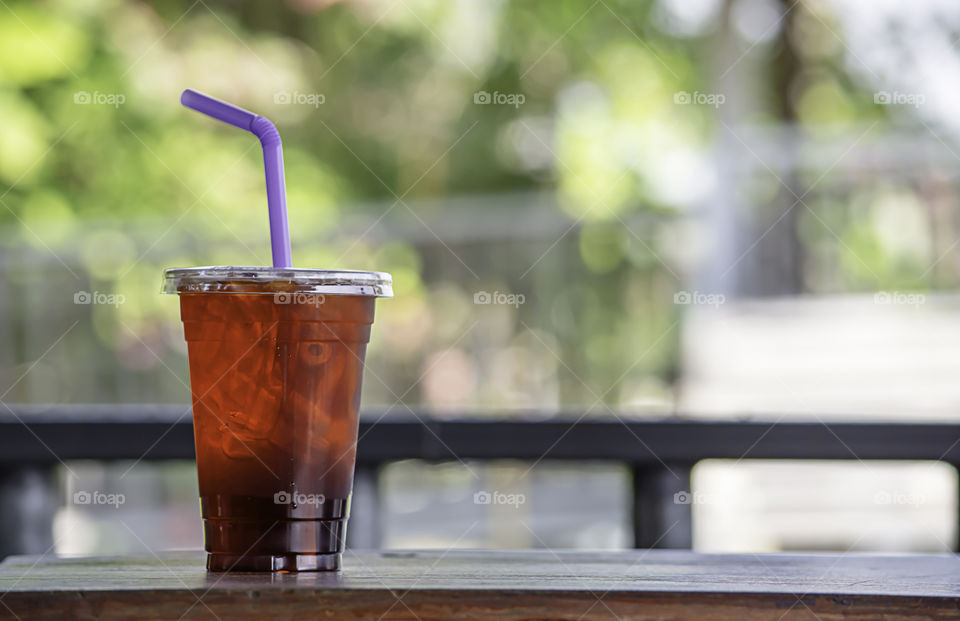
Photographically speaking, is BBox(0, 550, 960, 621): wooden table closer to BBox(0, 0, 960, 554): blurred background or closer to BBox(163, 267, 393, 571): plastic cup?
BBox(163, 267, 393, 571): plastic cup

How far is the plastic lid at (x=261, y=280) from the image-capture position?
0.81 metres

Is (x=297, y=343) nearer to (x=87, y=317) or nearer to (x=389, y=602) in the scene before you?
(x=389, y=602)

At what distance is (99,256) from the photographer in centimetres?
462

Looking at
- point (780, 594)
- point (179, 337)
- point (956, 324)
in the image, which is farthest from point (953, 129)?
point (780, 594)

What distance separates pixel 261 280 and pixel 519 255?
14.2 feet

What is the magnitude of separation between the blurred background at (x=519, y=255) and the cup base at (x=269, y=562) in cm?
291

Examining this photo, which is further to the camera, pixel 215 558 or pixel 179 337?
pixel 179 337

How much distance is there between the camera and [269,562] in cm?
84

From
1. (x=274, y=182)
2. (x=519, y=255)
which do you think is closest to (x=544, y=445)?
(x=274, y=182)

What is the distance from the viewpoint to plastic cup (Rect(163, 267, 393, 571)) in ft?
2.71

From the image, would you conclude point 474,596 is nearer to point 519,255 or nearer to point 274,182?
point 274,182

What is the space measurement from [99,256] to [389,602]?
416cm

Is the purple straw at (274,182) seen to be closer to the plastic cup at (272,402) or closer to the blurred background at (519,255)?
the plastic cup at (272,402)

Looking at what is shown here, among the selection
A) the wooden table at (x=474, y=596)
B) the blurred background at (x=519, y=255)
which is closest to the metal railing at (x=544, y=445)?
the wooden table at (x=474, y=596)
